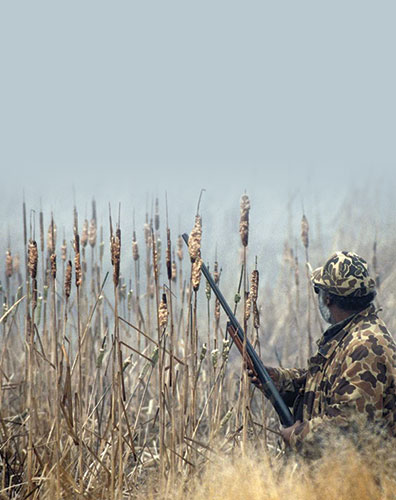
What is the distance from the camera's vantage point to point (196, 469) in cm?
342

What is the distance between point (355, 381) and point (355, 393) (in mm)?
46

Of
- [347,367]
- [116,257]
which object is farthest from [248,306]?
[116,257]

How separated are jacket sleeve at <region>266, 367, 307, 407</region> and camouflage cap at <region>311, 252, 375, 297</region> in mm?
503

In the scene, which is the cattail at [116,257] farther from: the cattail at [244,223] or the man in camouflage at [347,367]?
the man in camouflage at [347,367]

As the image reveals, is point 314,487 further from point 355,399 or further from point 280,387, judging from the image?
point 280,387

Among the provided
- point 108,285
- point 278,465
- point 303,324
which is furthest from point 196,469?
point 108,285

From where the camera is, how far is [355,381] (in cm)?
304

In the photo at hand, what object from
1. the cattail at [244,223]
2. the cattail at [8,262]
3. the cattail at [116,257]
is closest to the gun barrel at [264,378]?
the cattail at [244,223]

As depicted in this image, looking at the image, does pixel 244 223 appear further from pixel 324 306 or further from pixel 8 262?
pixel 8 262

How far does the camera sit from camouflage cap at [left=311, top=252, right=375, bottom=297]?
320 cm

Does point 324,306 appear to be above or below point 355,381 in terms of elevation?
above

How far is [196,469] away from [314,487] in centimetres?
61

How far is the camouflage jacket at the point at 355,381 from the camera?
303 cm

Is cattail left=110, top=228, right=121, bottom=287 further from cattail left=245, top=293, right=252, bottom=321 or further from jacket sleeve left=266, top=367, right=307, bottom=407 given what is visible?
jacket sleeve left=266, top=367, right=307, bottom=407
